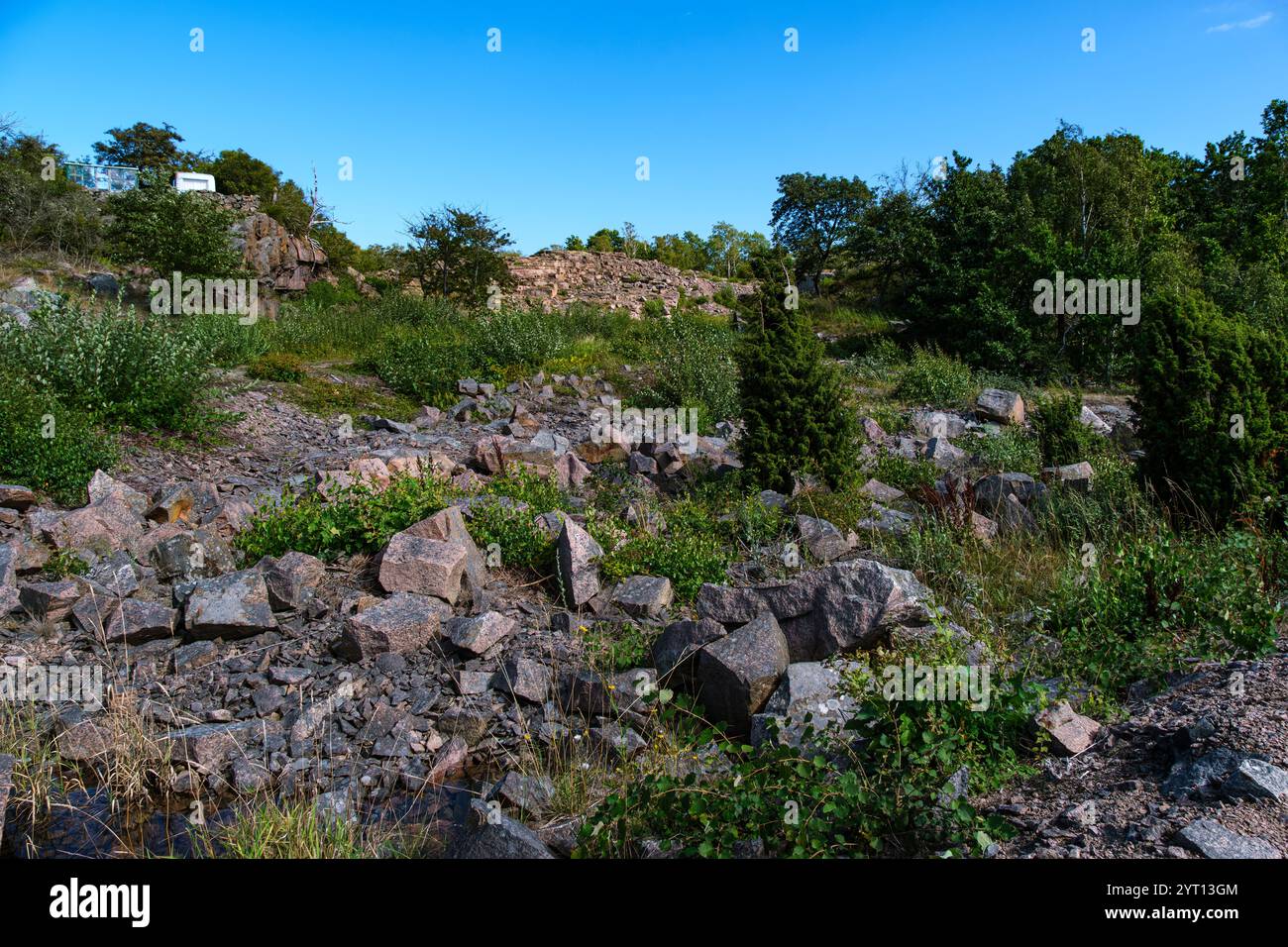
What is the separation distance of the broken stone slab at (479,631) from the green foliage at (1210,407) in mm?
5283

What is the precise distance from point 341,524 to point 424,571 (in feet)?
3.37

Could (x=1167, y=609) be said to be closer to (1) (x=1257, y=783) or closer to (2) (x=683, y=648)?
(1) (x=1257, y=783)

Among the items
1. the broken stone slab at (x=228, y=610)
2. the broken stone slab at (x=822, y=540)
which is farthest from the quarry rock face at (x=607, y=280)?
the broken stone slab at (x=228, y=610)

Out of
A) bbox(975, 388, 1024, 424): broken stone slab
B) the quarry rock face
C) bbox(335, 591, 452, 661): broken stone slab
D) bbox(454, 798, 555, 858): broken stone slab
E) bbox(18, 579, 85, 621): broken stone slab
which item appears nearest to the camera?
bbox(454, 798, 555, 858): broken stone slab

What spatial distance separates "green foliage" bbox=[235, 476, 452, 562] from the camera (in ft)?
19.1

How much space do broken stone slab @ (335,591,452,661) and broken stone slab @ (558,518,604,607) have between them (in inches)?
35.0

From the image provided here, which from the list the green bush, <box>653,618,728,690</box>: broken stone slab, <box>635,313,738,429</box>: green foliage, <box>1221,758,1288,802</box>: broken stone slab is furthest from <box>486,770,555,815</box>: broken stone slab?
the green bush

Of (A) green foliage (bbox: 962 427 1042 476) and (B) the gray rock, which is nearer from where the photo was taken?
(B) the gray rock

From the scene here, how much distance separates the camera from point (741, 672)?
4.03m

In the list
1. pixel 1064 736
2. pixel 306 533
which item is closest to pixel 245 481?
pixel 306 533

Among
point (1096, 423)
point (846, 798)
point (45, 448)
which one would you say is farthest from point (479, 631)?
point (1096, 423)

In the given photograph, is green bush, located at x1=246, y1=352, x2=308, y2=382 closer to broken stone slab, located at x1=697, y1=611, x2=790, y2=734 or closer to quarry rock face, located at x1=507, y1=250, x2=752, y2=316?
broken stone slab, located at x1=697, y1=611, x2=790, y2=734

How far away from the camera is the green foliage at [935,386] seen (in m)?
12.2

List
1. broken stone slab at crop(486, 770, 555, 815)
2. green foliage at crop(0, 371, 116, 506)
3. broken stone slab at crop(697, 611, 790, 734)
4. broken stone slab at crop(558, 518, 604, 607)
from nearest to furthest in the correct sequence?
broken stone slab at crop(486, 770, 555, 815)
broken stone slab at crop(697, 611, 790, 734)
broken stone slab at crop(558, 518, 604, 607)
green foliage at crop(0, 371, 116, 506)
